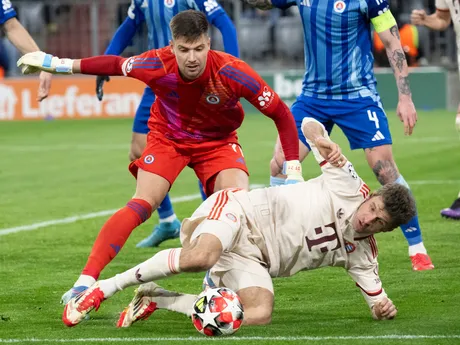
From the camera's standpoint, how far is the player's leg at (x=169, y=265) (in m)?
6.54

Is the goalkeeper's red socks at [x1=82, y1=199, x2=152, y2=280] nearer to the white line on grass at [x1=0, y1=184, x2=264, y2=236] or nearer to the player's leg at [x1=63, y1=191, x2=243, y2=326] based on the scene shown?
the player's leg at [x1=63, y1=191, x2=243, y2=326]

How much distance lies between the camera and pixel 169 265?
6.55m

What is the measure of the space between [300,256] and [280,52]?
64.2 feet

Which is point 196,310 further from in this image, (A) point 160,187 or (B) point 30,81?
(B) point 30,81

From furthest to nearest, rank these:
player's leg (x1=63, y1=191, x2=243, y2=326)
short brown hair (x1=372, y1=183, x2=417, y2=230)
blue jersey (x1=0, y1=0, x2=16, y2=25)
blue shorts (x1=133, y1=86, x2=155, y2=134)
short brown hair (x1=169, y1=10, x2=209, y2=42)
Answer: blue jersey (x1=0, y1=0, x2=16, y2=25) < blue shorts (x1=133, y1=86, x2=155, y2=134) < short brown hair (x1=169, y1=10, x2=209, y2=42) < short brown hair (x1=372, y1=183, x2=417, y2=230) < player's leg (x1=63, y1=191, x2=243, y2=326)

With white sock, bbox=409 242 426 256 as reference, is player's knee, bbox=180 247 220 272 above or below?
above

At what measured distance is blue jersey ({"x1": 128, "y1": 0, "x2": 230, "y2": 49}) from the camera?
9.76m

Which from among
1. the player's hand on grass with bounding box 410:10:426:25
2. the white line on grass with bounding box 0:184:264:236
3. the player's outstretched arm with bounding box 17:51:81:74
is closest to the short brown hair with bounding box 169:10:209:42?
the player's outstretched arm with bounding box 17:51:81:74

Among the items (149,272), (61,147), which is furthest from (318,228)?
A: (61,147)

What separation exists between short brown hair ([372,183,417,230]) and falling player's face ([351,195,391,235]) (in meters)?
0.03

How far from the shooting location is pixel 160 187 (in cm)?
773

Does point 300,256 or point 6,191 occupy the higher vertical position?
point 300,256

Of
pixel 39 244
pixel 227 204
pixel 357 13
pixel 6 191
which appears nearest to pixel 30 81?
pixel 6 191

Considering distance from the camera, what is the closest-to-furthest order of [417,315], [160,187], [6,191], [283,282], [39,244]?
Result: [417,315] < [160,187] < [283,282] < [39,244] < [6,191]
